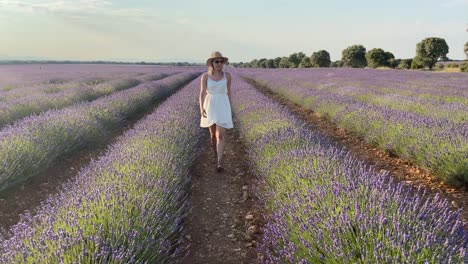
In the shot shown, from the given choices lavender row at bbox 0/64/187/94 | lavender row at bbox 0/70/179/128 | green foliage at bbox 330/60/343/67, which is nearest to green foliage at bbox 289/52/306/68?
green foliage at bbox 330/60/343/67

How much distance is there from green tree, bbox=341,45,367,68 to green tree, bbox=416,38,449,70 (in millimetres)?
10652

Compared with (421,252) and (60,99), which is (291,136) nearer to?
Result: (421,252)

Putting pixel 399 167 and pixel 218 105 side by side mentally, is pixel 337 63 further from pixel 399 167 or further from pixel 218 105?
pixel 218 105

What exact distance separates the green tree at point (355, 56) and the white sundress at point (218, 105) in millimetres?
58315

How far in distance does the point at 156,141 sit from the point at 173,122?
141cm

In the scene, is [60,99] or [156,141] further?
[60,99]

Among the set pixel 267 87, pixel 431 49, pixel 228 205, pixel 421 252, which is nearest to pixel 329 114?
pixel 228 205

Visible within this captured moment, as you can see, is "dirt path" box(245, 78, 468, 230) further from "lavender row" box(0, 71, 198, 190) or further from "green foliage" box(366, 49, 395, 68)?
"green foliage" box(366, 49, 395, 68)

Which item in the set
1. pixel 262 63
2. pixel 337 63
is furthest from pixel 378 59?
pixel 262 63

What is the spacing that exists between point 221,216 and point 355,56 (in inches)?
2363

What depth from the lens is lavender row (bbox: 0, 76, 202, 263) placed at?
6.14ft

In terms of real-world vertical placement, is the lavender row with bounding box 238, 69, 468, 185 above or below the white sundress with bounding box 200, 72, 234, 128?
below

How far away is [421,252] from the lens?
5.63 ft

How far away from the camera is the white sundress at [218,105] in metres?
5.02
